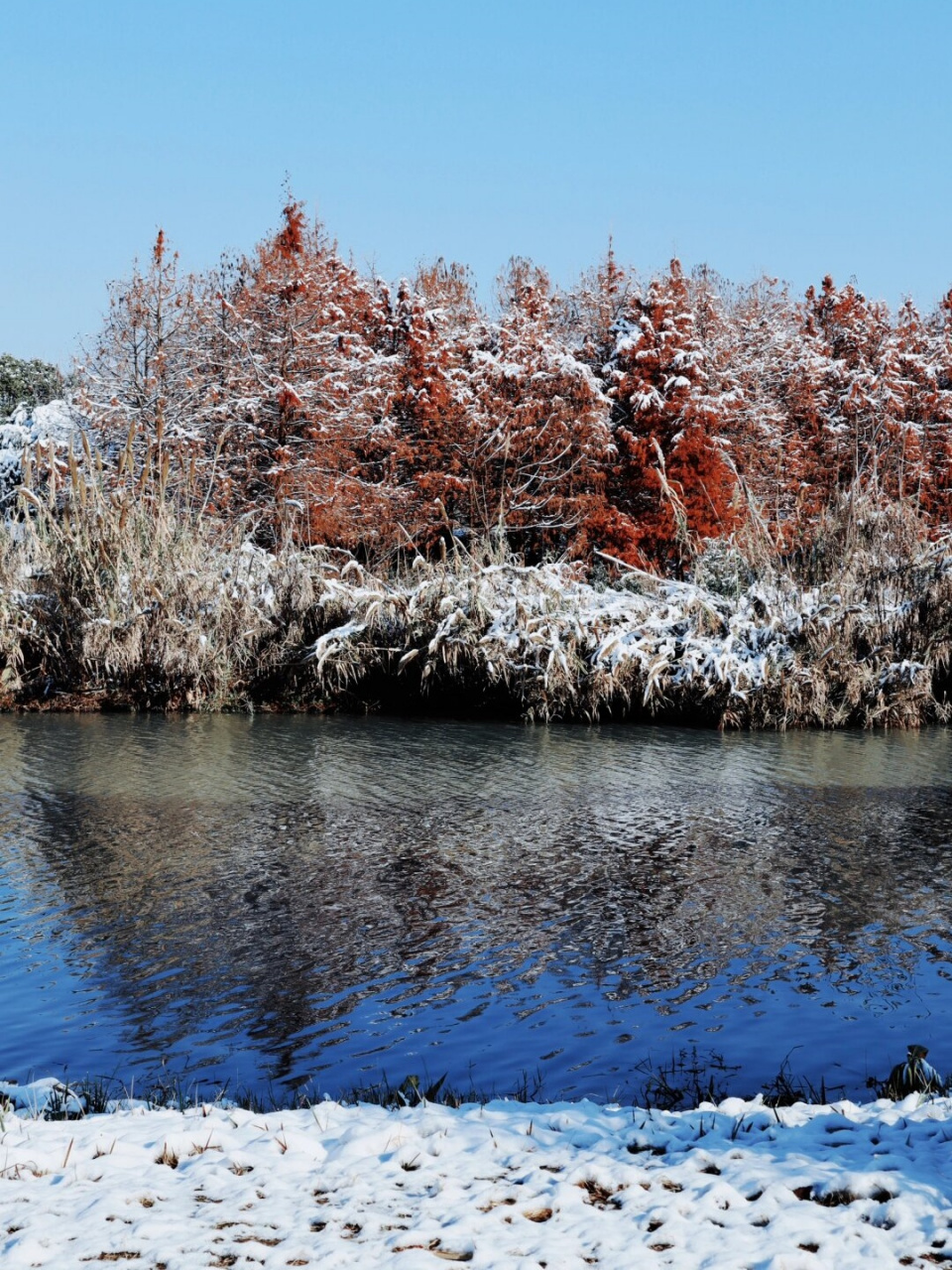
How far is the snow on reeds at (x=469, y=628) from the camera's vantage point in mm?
21453

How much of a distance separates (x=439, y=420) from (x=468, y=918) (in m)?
25.8

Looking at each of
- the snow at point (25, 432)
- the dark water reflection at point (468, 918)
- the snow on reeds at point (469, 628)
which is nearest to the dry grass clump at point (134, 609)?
the snow on reeds at point (469, 628)

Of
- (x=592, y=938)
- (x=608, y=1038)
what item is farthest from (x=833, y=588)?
(x=608, y=1038)

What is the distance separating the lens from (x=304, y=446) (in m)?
33.7

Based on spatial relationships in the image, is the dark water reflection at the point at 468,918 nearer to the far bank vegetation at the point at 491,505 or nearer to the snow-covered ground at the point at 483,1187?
the snow-covered ground at the point at 483,1187

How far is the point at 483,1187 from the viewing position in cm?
424

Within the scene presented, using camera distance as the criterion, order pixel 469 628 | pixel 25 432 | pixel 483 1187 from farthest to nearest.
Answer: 1. pixel 25 432
2. pixel 469 628
3. pixel 483 1187

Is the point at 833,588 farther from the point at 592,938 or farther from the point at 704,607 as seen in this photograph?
the point at 592,938

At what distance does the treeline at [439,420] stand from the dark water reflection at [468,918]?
48.6ft

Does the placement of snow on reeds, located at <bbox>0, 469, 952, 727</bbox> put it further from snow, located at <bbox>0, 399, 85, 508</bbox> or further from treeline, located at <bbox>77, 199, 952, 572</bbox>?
snow, located at <bbox>0, 399, 85, 508</bbox>

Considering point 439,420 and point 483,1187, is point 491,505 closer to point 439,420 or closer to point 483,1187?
point 439,420

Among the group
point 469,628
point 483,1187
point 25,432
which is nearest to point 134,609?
point 469,628

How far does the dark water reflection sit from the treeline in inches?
584

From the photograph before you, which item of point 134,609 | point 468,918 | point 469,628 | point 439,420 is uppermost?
point 439,420
